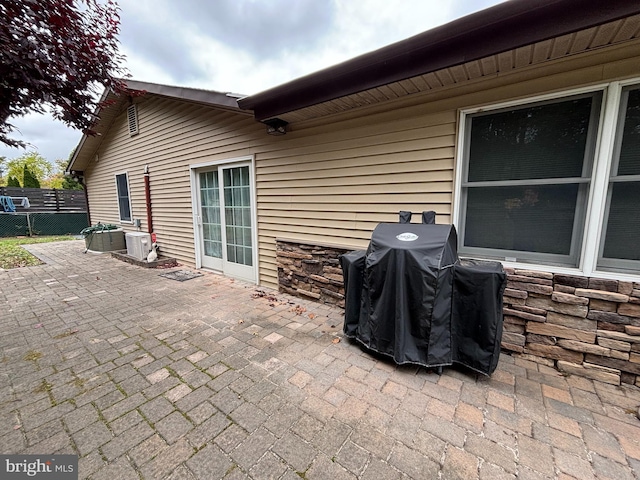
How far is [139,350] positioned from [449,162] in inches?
130

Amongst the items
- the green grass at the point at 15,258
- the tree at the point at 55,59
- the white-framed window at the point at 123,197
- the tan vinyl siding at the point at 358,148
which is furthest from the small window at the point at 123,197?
the tree at the point at 55,59

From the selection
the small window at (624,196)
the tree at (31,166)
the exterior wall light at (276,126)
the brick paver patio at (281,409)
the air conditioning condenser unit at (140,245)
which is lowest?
the brick paver patio at (281,409)

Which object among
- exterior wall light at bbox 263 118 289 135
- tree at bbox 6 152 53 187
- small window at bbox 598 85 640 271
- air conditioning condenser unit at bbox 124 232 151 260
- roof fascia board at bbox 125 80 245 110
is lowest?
air conditioning condenser unit at bbox 124 232 151 260

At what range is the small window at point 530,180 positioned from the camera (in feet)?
6.43

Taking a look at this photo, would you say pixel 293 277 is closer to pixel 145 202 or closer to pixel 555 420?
pixel 555 420

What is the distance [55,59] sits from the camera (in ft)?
7.84

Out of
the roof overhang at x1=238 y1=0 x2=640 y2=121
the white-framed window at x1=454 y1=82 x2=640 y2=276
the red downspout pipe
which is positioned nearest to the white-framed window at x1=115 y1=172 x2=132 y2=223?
the red downspout pipe

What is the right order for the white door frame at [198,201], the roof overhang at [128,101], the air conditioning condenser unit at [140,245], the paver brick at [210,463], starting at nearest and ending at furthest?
the paver brick at [210,463]
the roof overhang at [128,101]
the white door frame at [198,201]
the air conditioning condenser unit at [140,245]

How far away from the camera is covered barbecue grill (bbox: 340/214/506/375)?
180 centimetres

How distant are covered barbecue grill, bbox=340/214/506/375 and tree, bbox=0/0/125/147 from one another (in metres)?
3.31

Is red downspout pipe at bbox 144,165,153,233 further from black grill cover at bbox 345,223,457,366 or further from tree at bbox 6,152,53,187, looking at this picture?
tree at bbox 6,152,53,187

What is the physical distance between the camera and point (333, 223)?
3.24 meters

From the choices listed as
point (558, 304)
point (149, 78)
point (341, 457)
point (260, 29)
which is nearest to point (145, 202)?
point (149, 78)

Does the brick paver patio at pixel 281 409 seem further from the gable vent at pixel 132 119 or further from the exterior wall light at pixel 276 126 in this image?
the gable vent at pixel 132 119
